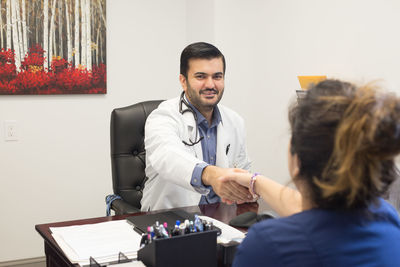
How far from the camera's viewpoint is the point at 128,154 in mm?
2273

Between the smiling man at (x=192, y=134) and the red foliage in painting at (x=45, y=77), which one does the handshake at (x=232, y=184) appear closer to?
the smiling man at (x=192, y=134)

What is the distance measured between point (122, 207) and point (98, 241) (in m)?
0.68

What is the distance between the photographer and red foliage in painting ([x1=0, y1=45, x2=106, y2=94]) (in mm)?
2904

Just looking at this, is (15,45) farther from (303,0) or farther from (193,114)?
(303,0)

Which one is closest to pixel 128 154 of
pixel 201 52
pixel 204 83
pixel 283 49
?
pixel 204 83

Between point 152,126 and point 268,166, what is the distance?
1460 mm

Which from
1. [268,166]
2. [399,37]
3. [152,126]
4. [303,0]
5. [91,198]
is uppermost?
[303,0]

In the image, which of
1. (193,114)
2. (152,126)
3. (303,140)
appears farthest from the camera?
(193,114)

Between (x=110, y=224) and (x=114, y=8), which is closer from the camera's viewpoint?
(x=110, y=224)

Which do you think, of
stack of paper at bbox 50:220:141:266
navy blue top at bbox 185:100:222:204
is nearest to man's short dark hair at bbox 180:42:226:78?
navy blue top at bbox 185:100:222:204

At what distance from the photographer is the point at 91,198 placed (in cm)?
327

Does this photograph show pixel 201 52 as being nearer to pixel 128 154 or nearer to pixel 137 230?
pixel 128 154

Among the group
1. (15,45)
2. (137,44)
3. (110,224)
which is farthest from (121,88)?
(110,224)

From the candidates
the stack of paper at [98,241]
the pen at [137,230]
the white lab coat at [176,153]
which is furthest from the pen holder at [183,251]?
the white lab coat at [176,153]
